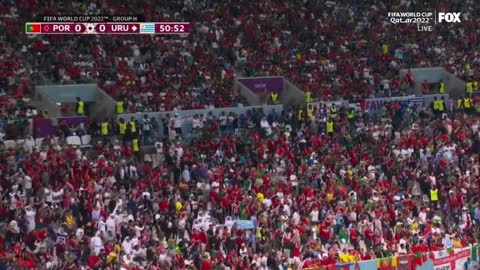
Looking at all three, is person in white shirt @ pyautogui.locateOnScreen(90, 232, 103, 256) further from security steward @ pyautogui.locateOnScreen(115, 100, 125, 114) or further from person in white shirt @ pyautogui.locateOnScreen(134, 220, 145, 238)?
security steward @ pyautogui.locateOnScreen(115, 100, 125, 114)

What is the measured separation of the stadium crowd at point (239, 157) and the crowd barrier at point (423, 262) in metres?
0.59

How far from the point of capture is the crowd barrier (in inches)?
1191

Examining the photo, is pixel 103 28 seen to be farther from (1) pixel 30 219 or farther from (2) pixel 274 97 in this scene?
(2) pixel 274 97

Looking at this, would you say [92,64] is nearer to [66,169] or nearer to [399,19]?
[66,169]

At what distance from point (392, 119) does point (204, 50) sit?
7.64m

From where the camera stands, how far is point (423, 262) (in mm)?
31547

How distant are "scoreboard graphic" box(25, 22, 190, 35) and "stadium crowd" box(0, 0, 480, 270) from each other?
1.09 m

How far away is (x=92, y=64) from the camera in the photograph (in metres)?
38.3

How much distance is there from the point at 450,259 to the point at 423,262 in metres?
1.11

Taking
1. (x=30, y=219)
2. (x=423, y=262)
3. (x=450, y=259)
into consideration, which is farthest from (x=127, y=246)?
(x=450, y=259)

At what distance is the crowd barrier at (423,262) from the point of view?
1191 inches

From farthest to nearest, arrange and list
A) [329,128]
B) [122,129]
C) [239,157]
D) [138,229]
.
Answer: [329,128], [239,157], [122,129], [138,229]

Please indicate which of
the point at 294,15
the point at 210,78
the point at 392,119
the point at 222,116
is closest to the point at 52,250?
the point at 222,116

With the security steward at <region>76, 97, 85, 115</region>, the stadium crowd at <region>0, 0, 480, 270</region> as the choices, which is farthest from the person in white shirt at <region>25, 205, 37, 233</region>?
the security steward at <region>76, 97, 85, 115</region>
